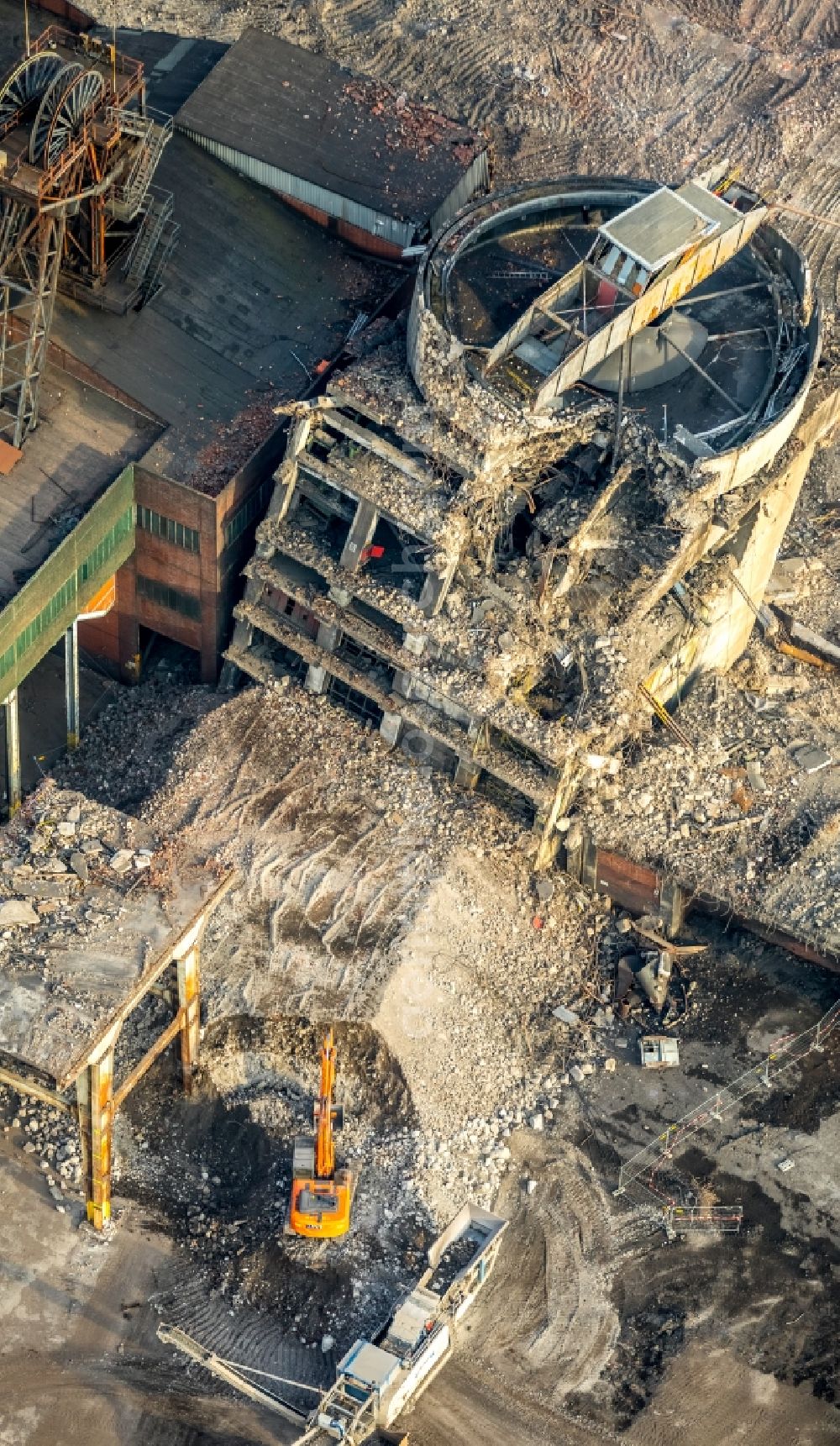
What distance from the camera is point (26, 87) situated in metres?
60.2

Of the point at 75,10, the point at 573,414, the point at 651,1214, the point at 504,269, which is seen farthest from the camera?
the point at 75,10

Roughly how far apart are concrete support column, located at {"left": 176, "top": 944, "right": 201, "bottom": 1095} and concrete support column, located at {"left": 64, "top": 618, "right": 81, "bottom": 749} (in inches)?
416

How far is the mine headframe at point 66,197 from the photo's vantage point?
58812 millimetres

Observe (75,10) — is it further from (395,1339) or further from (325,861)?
(395,1339)

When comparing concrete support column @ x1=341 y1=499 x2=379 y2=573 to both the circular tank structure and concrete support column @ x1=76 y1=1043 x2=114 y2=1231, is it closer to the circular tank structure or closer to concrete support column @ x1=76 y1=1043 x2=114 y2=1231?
the circular tank structure

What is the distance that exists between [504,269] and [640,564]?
398 inches

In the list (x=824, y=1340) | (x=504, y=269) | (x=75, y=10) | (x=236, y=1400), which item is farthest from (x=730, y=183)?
(x=236, y=1400)

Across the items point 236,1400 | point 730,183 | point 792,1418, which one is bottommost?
point 236,1400

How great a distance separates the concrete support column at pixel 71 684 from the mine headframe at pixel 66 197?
5.55 meters

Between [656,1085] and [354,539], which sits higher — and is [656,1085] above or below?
below

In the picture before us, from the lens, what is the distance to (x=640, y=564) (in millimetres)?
60625

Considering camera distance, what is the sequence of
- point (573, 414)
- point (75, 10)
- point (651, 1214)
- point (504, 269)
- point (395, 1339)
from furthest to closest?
point (75, 10) → point (504, 269) → point (573, 414) → point (651, 1214) → point (395, 1339)

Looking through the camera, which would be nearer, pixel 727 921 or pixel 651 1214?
pixel 651 1214

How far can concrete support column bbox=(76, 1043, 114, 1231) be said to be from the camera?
51.8 metres
